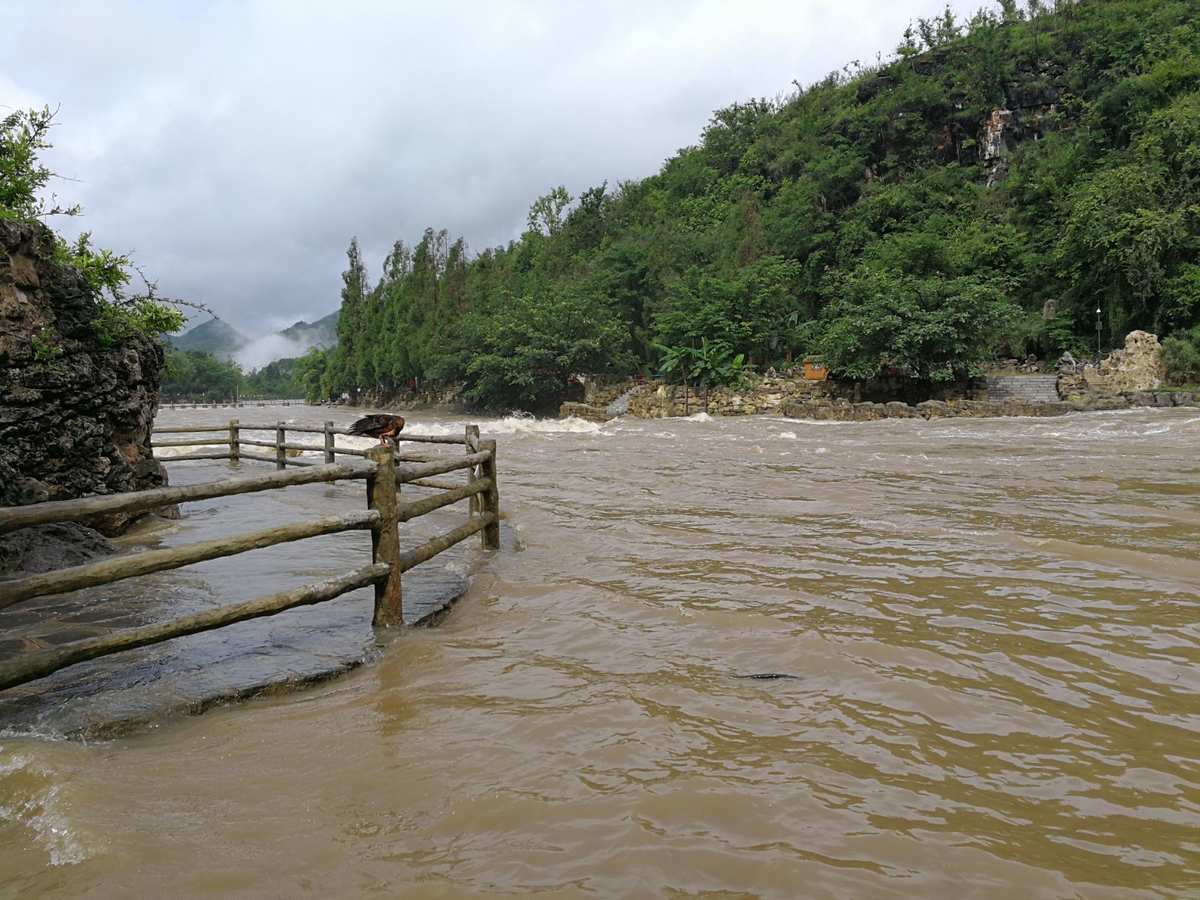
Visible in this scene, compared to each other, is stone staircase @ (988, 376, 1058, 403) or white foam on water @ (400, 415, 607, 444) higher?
stone staircase @ (988, 376, 1058, 403)

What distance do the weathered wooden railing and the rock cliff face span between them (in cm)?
325

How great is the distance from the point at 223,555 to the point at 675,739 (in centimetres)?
246

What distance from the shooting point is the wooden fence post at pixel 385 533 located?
14.6 ft

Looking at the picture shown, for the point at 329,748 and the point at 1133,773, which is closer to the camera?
the point at 1133,773

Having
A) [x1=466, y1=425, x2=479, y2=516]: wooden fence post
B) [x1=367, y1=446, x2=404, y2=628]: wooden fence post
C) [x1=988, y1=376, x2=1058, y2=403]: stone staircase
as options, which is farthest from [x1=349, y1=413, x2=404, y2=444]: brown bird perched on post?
[x1=988, y1=376, x2=1058, y2=403]: stone staircase

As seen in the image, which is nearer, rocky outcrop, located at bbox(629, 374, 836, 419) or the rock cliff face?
the rock cliff face

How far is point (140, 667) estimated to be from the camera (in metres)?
3.89

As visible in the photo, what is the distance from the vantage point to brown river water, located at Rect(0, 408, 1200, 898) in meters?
2.09

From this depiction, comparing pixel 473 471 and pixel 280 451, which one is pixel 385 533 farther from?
pixel 280 451

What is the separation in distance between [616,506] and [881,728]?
6185mm

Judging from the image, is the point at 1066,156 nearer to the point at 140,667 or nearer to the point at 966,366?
the point at 966,366

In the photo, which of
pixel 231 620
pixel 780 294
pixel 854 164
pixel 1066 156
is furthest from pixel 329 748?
pixel 854 164

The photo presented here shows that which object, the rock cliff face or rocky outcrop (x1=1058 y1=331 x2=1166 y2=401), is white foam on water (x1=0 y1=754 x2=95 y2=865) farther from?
rocky outcrop (x1=1058 y1=331 x2=1166 y2=401)

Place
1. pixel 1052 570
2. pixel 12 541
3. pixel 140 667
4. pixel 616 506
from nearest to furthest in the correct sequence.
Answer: pixel 140 667
pixel 1052 570
pixel 12 541
pixel 616 506
